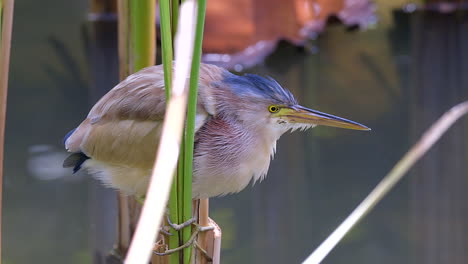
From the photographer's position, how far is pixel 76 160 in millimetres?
942

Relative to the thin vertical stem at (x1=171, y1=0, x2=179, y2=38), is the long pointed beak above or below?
below

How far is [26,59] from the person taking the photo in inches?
138

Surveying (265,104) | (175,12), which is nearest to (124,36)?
(265,104)

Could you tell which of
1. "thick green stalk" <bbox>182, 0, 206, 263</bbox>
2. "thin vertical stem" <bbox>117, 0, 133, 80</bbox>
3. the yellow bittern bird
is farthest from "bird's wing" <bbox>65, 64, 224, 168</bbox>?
"thick green stalk" <bbox>182, 0, 206, 263</bbox>

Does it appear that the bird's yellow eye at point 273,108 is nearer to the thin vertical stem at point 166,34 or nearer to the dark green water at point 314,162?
the thin vertical stem at point 166,34

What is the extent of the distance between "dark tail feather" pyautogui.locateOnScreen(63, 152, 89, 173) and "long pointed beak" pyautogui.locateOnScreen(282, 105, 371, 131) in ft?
0.98

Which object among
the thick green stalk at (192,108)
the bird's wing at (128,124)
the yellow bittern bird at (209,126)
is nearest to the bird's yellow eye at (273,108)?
the yellow bittern bird at (209,126)

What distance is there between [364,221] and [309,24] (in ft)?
5.96

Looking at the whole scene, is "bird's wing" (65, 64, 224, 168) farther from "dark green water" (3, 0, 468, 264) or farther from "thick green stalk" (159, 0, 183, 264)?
"dark green water" (3, 0, 468, 264)

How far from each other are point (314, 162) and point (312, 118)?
179 centimetres

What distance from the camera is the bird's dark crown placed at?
0.84 m

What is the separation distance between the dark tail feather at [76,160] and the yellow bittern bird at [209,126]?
23 millimetres

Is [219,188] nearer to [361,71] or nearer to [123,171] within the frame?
[123,171]

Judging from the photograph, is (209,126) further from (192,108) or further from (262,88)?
(192,108)
